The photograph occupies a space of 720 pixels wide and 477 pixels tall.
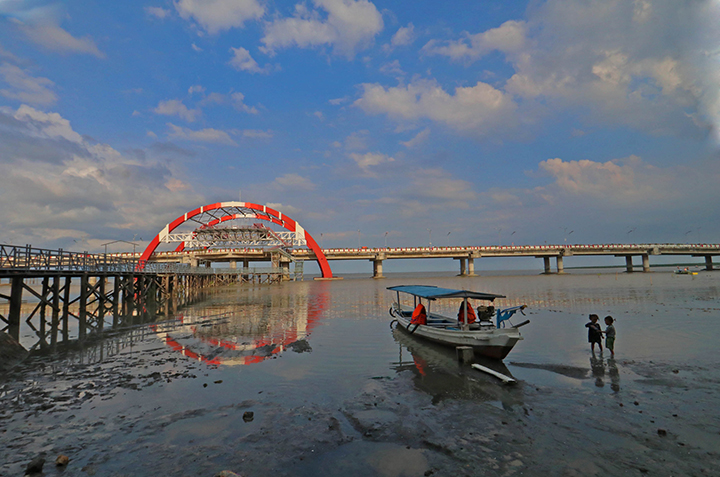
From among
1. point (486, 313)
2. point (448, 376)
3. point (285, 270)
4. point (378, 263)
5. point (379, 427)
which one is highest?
point (378, 263)

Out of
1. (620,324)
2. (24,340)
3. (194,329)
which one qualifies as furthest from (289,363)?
(620,324)

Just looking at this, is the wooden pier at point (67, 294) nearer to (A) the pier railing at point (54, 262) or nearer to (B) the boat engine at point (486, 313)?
(A) the pier railing at point (54, 262)

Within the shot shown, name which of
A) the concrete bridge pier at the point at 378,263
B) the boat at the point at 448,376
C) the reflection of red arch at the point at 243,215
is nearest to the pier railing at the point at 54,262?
the boat at the point at 448,376

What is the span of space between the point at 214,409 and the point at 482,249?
109865 millimetres

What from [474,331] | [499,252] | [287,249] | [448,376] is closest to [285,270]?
[287,249]

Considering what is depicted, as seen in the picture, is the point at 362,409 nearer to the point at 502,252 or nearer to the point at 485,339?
the point at 485,339

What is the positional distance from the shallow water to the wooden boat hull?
58 cm

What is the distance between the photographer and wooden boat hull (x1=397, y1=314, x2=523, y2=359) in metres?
12.8

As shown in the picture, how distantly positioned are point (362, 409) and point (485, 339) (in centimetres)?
639

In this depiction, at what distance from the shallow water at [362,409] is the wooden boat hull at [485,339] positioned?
0.58 m

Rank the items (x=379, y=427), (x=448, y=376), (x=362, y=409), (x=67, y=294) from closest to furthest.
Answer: (x=379, y=427) → (x=362, y=409) → (x=448, y=376) → (x=67, y=294)

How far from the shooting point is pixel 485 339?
13234mm

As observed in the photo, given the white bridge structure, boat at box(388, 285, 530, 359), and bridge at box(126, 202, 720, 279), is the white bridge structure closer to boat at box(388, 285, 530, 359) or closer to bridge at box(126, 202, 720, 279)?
bridge at box(126, 202, 720, 279)

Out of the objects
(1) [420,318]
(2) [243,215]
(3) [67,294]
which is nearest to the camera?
(1) [420,318]
